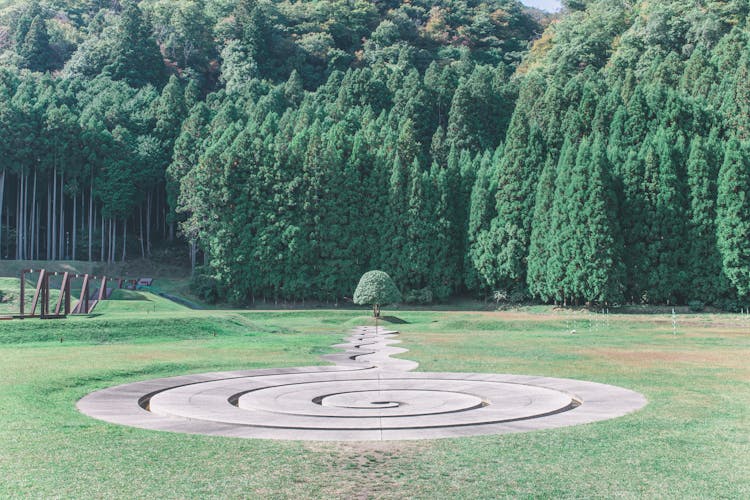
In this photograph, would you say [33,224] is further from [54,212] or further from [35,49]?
[35,49]

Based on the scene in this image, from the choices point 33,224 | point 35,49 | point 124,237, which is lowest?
point 124,237

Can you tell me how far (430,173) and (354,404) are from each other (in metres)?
49.0

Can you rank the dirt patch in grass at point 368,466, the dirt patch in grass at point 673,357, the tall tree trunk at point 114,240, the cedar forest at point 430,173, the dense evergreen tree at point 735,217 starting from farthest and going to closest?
the tall tree trunk at point 114,240
the cedar forest at point 430,173
the dense evergreen tree at point 735,217
the dirt patch in grass at point 673,357
the dirt patch in grass at point 368,466

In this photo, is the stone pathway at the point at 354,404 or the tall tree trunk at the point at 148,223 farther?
the tall tree trunk at the point at 148,223

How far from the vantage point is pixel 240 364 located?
19828 mm

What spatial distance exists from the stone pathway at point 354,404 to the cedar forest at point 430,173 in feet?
118

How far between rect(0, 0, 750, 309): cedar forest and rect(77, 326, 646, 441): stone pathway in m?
35.8

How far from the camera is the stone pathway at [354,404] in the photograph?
436 inches

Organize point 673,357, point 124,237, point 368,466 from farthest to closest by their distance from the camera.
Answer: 1. point 124,237
2. point 673,357
3. point 368,466

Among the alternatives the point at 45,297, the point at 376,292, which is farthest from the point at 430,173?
the point at 45,297

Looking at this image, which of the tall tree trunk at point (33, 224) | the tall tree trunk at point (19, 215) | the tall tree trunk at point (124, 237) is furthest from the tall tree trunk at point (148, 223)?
the tall tree trunk at point (19, 215)

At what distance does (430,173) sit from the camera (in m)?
61.3

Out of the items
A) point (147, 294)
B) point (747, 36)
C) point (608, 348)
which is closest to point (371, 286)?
point (147, 294)

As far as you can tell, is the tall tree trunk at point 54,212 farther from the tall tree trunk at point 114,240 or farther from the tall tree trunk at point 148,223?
the tall tree trunk at point 148,223
